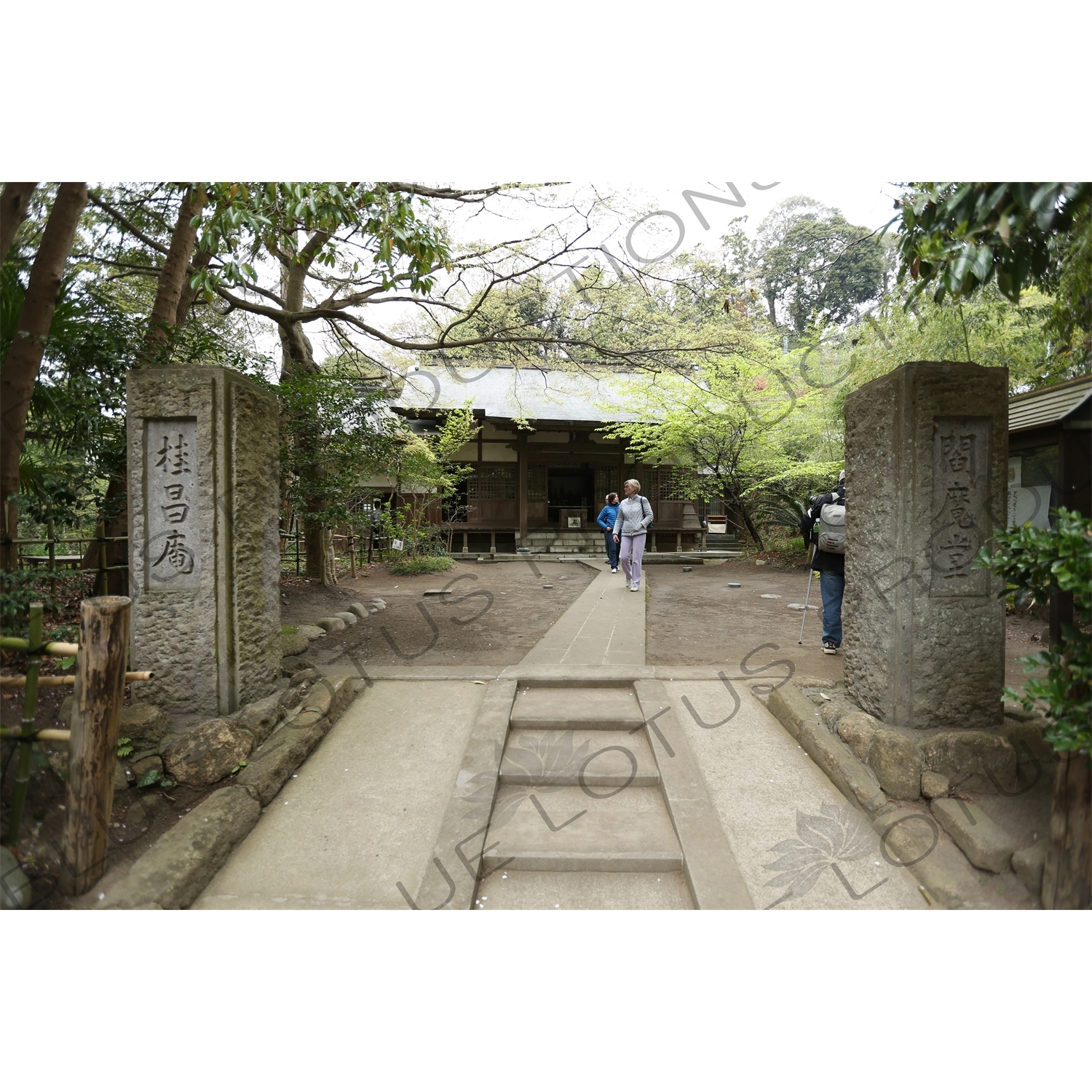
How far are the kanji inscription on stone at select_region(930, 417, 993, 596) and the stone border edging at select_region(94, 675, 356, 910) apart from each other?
364 centimetres

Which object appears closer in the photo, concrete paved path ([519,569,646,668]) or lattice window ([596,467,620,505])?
concrete paved path ([519,569,646,668])

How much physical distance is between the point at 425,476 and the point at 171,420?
7.83 m

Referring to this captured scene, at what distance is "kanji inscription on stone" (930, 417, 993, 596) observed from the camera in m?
2.95

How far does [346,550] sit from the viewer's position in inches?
433

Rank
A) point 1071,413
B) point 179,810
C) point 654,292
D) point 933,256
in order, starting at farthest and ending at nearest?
point 654,292 < point 1071,413 < point 179,810 < point 933,256

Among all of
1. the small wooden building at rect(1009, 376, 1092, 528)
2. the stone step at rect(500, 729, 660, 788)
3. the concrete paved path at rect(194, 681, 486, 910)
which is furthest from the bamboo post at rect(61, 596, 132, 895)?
the small wooden building at rect(1009, 376, 1092, 528)

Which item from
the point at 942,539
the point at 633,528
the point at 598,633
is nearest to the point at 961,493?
the point at 942,539

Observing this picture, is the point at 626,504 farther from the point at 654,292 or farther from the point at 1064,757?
the point at 1064,757

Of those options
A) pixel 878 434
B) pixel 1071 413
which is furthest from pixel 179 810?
pixel 1071 413

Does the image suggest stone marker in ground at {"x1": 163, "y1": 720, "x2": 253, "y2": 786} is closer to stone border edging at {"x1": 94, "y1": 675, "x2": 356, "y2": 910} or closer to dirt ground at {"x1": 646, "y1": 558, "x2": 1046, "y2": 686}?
stone border edging at {"x1": 94, "y1": 675, "x2": 356, "y2": 910}

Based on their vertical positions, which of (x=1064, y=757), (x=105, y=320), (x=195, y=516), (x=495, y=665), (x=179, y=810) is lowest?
(x=179, y=810)

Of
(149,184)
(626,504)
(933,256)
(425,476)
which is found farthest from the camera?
(425,476)

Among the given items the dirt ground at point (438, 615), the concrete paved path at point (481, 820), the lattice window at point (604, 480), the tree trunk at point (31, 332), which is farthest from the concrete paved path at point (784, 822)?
the lattice window at point (604, 480)

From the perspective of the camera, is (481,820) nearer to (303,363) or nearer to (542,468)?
(303,363)
